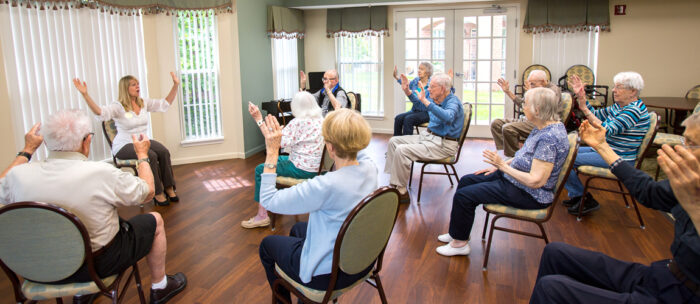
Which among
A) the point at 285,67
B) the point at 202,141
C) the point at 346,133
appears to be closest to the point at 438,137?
the point at 346,133

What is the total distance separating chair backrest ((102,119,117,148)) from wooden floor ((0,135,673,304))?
742 millimetres

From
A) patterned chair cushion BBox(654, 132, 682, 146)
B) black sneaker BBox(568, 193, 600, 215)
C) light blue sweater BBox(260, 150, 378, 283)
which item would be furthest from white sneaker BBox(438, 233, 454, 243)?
patterned chair cushion BBox(654, 132, 682, 146)

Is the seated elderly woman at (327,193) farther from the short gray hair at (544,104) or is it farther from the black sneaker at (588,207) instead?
the black sneaker at (588,207)

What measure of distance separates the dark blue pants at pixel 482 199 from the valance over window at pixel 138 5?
4.07 m

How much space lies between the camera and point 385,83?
8.23 m

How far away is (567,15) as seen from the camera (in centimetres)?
708

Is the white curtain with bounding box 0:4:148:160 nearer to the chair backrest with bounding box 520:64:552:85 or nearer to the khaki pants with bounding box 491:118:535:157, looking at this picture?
the khaki pants with bounding box 491:118:535:157

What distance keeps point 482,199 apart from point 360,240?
4.53ft

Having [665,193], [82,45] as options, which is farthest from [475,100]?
[665,193]

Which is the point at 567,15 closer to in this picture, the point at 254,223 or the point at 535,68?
the point at 535,68

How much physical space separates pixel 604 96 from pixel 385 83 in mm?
3287

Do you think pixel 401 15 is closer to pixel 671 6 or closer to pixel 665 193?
pixel 671 6

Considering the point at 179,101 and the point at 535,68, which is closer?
the point at 179,101

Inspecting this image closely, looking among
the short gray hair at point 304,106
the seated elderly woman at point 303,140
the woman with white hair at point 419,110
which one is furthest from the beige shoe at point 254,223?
the woman with white hair at point 419,110
